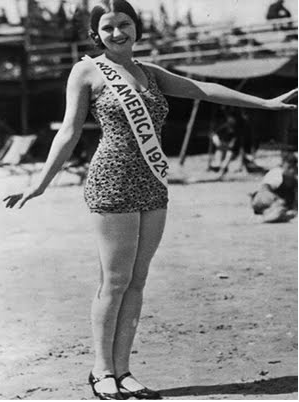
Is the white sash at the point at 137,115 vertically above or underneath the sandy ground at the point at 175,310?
above

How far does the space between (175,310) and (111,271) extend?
192cm

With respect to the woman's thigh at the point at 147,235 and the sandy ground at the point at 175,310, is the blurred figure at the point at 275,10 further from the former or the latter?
the woman's thigh at the point at 147,235

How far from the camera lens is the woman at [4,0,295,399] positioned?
3.03 meters

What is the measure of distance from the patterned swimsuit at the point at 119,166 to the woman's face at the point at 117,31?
156 mm

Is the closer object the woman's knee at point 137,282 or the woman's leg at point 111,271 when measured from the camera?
the woman's leg at point 111,271

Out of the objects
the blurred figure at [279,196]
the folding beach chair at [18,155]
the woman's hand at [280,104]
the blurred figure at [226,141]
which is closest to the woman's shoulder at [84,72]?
the woman's hand at [280,104]

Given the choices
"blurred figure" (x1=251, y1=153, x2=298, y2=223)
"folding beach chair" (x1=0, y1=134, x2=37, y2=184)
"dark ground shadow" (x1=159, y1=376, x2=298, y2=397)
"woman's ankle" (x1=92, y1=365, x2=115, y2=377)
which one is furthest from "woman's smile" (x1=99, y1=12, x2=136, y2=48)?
"folding beach chair" (x1=0, y1=134, x2=37, y2=184)

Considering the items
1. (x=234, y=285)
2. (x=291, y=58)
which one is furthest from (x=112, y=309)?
(x=291, y=58)

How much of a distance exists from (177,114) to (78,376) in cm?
1448

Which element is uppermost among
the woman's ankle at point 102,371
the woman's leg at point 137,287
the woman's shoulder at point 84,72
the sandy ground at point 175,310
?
the woman's shoulder at point 84,72

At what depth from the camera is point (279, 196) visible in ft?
30.2

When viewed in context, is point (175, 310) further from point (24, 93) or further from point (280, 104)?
point (24, 93)

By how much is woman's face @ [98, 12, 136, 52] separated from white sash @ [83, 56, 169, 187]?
72 mm

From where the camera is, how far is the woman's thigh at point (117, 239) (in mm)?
3082
